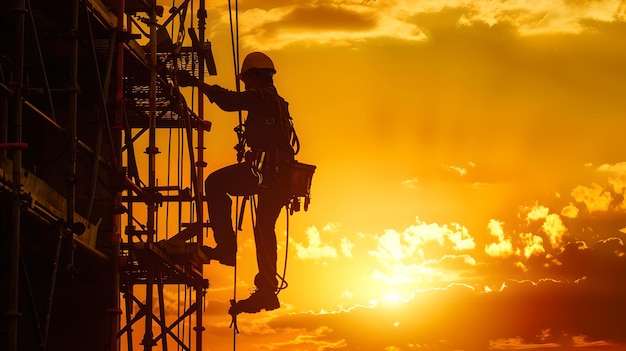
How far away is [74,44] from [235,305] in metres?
5.10

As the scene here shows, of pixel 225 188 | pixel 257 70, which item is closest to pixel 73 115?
pixel 225 188

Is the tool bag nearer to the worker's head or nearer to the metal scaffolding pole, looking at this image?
the worker's head

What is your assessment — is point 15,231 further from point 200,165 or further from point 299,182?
point 200,165

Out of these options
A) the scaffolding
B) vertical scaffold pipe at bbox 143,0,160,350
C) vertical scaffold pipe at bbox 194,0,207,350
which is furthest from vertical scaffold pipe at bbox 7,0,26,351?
vertical scaffold pipe at bbox 194,0,207,350

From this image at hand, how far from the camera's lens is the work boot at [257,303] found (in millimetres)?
18594

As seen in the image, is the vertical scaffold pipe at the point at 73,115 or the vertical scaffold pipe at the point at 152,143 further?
the vertical scaffold pipe at the point at 152,143

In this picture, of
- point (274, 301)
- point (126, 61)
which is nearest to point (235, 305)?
point (274, 301)

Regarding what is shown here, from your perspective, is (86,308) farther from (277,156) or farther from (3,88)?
(3,88)

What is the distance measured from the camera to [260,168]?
18.5 metres

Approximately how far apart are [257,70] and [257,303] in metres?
3.88

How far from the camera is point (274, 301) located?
18.8 m

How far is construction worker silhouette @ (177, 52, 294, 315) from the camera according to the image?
60.6 ft

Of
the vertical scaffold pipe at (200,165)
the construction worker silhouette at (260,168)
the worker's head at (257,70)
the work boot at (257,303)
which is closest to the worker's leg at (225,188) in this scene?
the construction worker silhouette at (260,168)

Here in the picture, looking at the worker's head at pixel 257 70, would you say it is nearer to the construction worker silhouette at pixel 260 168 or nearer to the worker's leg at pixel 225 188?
the construction worker silhouette at pixel 260 168
